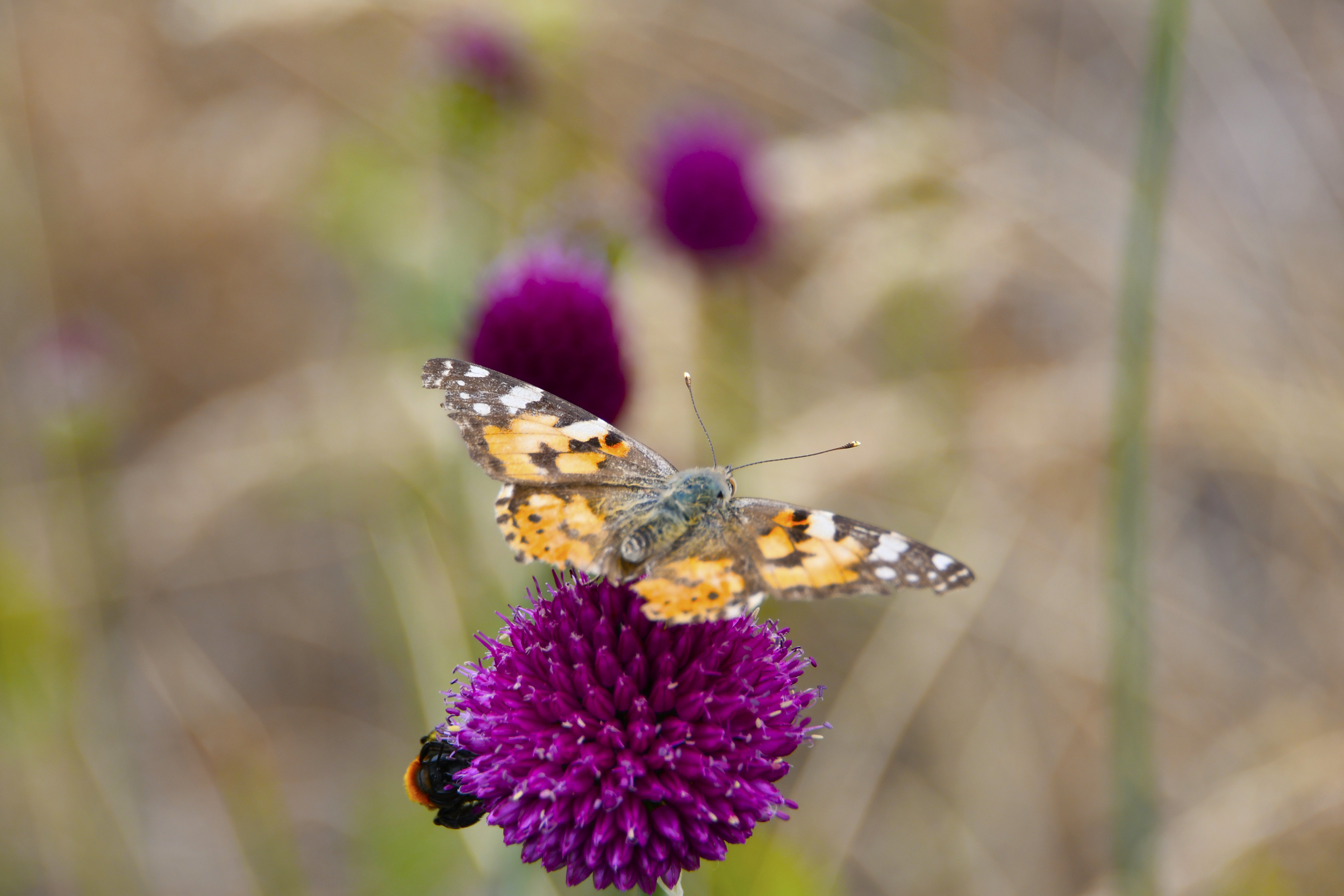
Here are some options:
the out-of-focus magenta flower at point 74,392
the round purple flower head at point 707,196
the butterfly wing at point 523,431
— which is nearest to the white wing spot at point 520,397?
the butterfly wing at point 523,431

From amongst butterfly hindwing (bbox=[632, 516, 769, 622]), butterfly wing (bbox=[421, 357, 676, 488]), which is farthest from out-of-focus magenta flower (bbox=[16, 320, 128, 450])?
butterfly hindwing (bbox=[632, 516, 769, 622])

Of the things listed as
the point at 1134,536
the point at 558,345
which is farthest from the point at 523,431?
the point at 1134,536

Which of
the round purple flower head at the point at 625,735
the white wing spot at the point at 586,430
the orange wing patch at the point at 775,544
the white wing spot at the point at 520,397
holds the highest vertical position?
the orange wing patch at the point at 775,544

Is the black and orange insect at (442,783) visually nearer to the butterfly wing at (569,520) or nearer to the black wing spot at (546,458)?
the butterfly wing at (569,520)

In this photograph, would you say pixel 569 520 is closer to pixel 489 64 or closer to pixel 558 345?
pixel 558 345

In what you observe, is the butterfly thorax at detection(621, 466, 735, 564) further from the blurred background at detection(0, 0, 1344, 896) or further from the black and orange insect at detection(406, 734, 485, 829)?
the blurred background at detection(0, 0, 1344, 896)

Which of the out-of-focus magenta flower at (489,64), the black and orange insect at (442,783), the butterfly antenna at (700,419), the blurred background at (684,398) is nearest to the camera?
the black and orange insect at (442,783)

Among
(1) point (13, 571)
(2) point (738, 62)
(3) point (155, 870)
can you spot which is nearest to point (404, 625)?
(1) point (13, 571)
